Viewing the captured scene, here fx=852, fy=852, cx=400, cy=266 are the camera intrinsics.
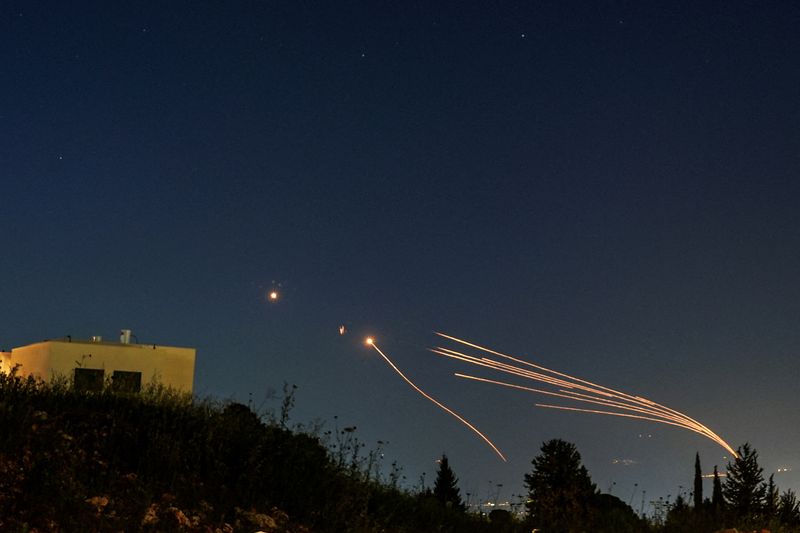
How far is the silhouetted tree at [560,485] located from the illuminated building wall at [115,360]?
15.1 m

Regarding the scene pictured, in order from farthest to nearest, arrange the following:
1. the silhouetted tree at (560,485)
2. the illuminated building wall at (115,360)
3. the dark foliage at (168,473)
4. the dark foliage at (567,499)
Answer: the illuminated building wall at (115,360), the silhouetted tree at (560,485), the dark foliage at (567,499), the dark foliage at (168,473)

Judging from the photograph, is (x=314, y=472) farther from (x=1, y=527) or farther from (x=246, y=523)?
(x=1, y=527)

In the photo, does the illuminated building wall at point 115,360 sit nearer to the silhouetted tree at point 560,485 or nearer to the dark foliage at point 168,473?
the silhouetted tree at point 560,485

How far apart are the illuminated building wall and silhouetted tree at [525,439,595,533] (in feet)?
49.5

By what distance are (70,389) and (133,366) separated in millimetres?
19461

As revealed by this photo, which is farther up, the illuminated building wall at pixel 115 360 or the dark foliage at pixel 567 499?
the illuminated building wall at pixel 115 360

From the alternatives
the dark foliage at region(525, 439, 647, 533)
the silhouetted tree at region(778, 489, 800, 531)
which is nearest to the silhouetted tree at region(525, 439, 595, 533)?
the dark foliage at region(525, 439, 647, 533)

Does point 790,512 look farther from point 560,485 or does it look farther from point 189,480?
point 189,480

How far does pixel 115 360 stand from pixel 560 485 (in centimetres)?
1826

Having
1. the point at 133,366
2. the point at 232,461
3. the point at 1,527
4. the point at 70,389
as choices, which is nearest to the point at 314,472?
the point at 232,461

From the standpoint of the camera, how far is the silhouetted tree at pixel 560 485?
17781 millimetres

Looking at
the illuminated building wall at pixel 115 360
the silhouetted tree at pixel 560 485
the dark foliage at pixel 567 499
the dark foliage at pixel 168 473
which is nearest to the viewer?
the dark foliage at pixel 168 473

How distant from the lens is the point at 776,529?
1374 centimetres

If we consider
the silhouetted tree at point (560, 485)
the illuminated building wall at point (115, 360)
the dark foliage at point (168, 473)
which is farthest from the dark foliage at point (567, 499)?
the illuminated building wall at point (115, 360)
